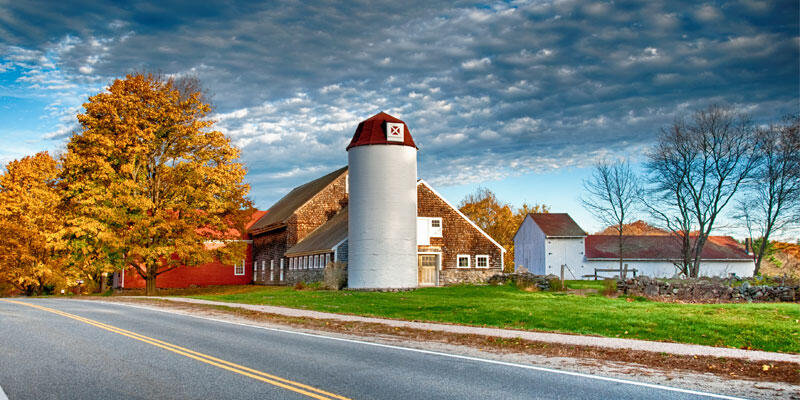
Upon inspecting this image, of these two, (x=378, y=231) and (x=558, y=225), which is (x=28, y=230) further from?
(x=558, y=225)

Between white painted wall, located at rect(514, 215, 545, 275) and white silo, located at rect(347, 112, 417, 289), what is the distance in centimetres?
2265

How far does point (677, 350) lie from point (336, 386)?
7.32 m

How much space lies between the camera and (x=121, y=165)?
120ft

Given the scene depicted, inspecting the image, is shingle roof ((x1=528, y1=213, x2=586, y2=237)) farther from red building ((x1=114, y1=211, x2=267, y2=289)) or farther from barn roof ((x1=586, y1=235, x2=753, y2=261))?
red building ((x1=114, y1=211, x2=267, y2=289))

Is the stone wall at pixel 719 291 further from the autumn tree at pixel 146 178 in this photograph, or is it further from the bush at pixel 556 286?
the autumn tree at pixel 146 178

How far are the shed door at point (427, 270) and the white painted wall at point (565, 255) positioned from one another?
19.5 m

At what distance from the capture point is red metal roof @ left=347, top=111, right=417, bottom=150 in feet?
119

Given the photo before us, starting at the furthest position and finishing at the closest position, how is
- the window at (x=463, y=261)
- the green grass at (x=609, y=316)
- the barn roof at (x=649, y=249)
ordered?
the barn roof at (x=649, y=249), the window at (x=463, y=261), the green grass at (x=609, y=316)

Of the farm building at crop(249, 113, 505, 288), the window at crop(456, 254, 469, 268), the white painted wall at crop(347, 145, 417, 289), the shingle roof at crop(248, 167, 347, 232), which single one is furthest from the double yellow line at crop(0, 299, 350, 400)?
the shingle roof at crop(248, 167, 347, 232)

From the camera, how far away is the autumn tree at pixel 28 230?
42219mm

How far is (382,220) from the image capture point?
35.2 metres

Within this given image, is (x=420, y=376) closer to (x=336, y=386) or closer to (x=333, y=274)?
(x=336, y=386)

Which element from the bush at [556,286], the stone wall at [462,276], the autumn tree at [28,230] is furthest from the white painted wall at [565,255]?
the autumn tree at [28,230]

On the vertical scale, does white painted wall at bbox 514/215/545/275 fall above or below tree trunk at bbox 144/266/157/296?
above
